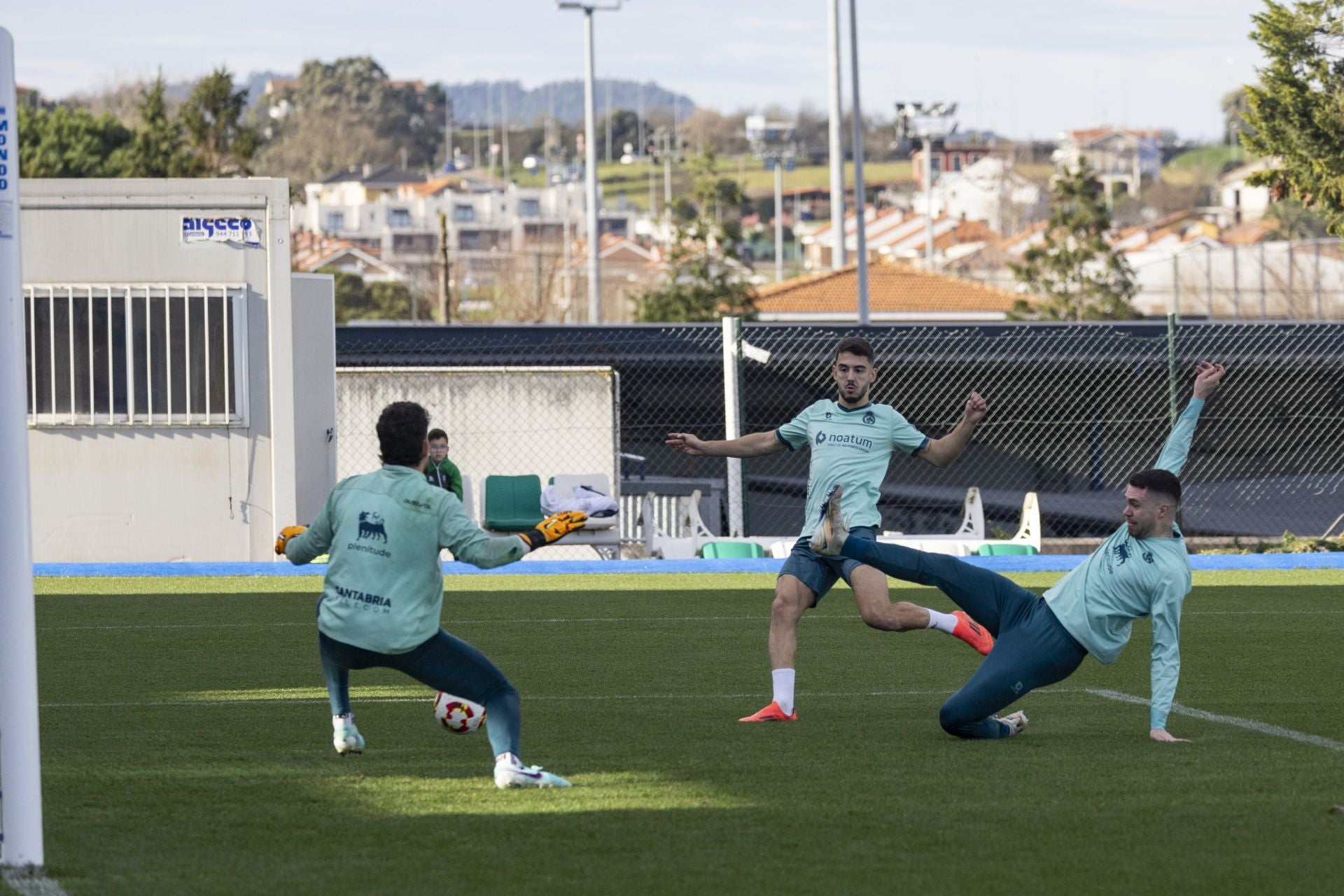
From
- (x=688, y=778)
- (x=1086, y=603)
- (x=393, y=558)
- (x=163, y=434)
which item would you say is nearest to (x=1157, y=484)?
(x=1086, y=603)

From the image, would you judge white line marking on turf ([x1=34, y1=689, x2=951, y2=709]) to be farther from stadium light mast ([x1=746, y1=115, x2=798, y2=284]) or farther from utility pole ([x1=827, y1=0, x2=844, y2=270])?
stadium light mast ([x1=746, y1=115, x2=798, y2=284])

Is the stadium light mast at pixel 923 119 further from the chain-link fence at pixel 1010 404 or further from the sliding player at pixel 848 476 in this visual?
the sliding player at pixel 848 476

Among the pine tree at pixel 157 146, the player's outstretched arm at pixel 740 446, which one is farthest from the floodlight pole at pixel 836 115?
the player's outstretched arm at pixel 740 446

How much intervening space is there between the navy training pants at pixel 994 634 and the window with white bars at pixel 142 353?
430 inches

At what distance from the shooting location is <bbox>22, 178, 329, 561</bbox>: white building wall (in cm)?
1748

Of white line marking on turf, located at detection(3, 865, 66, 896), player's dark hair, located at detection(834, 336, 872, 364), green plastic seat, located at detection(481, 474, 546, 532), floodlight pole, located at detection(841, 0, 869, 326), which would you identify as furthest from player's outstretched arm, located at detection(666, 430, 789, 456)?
floodlight pole, located at detection(841, 0, 869, 326)

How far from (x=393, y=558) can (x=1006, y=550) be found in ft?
39.5

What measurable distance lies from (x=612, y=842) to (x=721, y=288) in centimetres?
4077

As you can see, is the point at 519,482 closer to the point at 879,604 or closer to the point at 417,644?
the point at 879,604

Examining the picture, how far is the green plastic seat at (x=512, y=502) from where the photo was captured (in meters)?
18.0

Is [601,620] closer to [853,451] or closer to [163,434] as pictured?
[853,451]

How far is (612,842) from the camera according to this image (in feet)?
19.1

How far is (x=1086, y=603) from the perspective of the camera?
7633mm

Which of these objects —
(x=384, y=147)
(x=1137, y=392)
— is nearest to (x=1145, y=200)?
(x=384, y=147)
